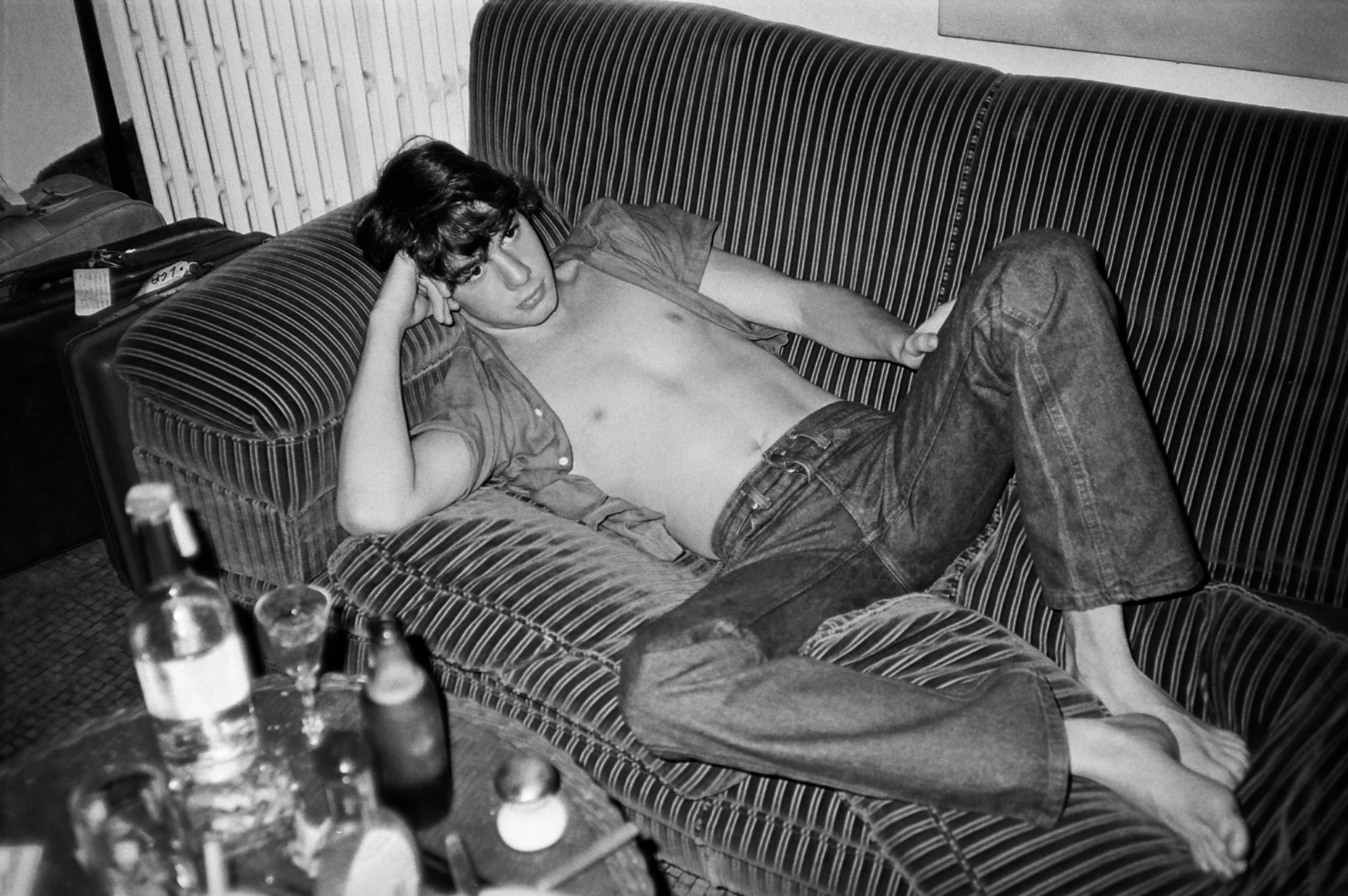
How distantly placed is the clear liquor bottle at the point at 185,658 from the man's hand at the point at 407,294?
678mm

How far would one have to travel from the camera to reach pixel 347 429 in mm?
1656

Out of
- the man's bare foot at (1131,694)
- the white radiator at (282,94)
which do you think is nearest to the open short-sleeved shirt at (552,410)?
the man's bare foot at (1131,694)

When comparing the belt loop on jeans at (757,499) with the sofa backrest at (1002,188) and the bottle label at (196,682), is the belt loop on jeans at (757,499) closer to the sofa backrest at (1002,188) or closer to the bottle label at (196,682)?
the sofa backrest at (1002,188)

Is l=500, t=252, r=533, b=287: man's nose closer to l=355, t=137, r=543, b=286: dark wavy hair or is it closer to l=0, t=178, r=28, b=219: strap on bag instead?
l=355, t=137, r=543, b=286: dark wavy hair

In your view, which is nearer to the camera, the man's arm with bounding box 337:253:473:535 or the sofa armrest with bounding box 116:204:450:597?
the man's arm with bounding box 337:253:473:535

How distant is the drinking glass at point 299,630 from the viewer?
115 centimetres

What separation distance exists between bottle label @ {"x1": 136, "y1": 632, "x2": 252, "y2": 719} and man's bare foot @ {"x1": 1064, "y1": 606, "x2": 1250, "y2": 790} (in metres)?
1.00

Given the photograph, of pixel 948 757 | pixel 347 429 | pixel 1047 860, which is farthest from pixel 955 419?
pixel 347 429

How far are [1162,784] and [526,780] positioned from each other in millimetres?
682

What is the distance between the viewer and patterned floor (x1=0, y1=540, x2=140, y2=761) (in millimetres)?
1931

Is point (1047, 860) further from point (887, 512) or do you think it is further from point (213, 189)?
point (213, 189)

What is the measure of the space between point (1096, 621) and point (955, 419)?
31 cm

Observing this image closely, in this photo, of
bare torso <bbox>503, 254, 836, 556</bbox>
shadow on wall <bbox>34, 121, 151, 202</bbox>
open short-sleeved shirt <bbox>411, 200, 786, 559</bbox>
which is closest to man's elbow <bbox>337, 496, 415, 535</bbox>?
open short-sleeved shirt <bbox>411, 200, 786, 559</bbox>

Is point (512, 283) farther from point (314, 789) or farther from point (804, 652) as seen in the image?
point (314, 789)
